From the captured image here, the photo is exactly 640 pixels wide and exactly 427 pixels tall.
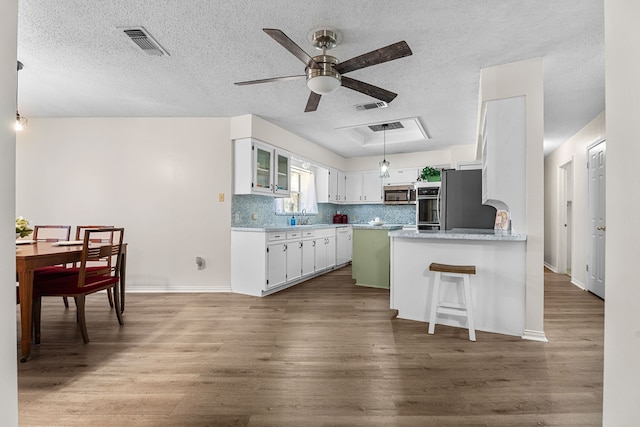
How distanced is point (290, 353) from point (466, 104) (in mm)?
3570

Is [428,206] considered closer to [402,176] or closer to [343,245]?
[402,176]

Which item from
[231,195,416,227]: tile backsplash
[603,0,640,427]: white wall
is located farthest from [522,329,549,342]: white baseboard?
[231,195,416,227]: tile backsplash

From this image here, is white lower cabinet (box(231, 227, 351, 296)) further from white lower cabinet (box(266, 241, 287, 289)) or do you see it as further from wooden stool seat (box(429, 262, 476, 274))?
wooden stool seat (box(429, 262, 476, 274))

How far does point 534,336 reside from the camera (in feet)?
8.81

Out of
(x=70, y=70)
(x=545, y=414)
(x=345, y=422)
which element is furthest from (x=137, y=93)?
(x=545, y=414)

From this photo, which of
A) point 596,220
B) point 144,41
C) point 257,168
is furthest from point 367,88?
point 596,220

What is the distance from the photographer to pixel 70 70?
3111 millimetres

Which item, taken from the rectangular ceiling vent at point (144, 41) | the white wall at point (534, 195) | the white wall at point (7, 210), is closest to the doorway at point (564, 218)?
the white wall at point (534, 195)

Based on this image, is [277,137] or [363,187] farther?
[363,187]

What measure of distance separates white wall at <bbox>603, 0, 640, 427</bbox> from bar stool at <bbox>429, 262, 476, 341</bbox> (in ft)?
5.55

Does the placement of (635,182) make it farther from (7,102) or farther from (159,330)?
(159,330)

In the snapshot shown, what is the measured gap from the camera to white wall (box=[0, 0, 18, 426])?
0.92m

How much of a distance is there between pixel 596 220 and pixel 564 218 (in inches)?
80.7

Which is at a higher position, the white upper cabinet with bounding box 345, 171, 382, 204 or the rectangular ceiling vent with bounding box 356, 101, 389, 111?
the rectangular ceiling vent with bounding box 356, 101, 389, 111
